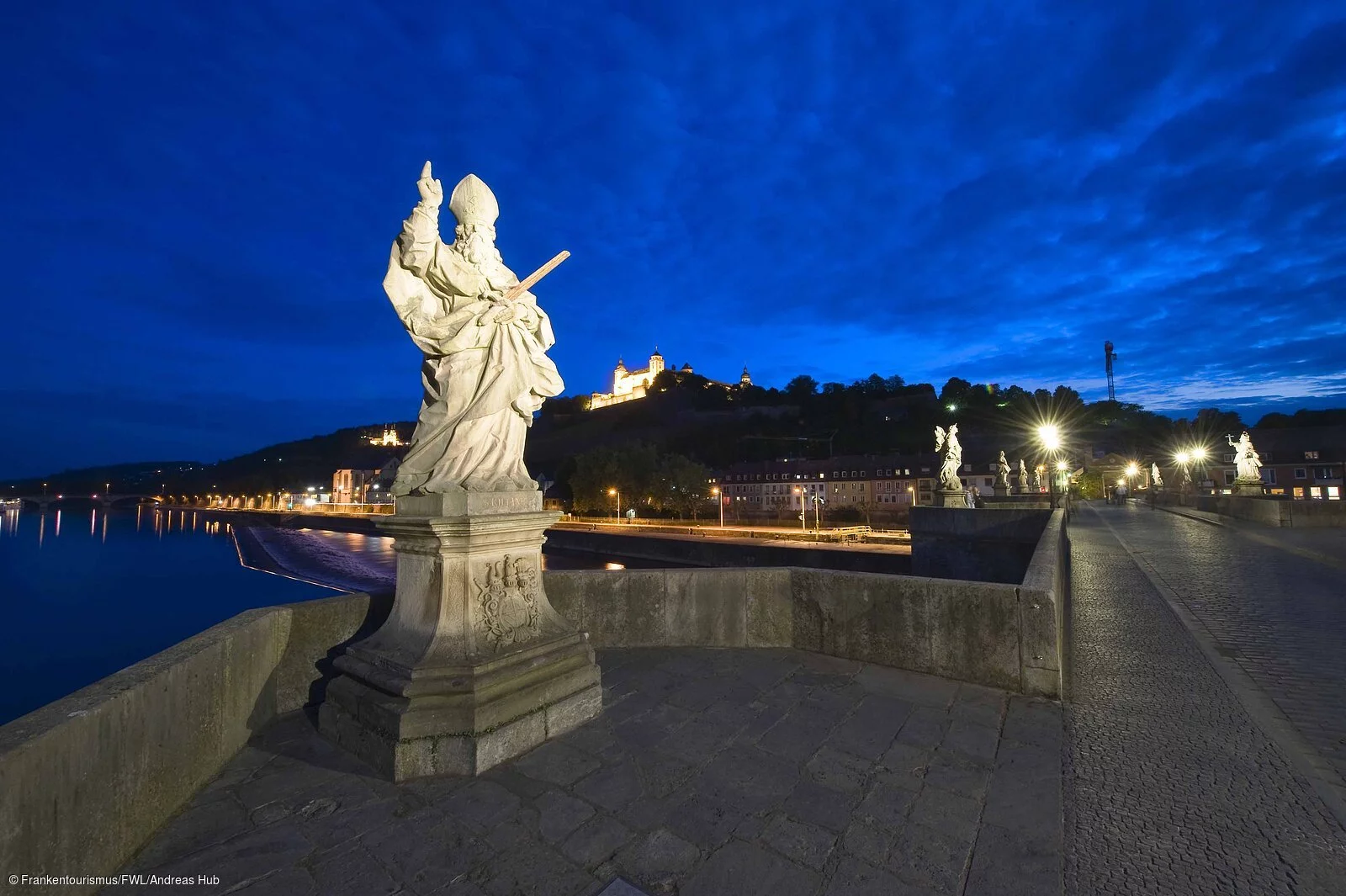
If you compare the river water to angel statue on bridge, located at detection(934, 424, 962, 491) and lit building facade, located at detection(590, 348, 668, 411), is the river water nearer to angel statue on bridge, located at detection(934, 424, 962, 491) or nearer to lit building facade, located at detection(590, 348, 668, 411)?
angel statue on bridge, located at detection(934, 424, 962, 491)

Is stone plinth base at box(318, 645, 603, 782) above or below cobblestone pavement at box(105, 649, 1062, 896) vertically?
above

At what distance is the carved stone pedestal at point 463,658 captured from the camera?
2949 mm

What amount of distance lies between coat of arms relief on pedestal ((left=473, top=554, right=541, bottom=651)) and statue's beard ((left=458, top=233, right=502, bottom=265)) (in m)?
1.95

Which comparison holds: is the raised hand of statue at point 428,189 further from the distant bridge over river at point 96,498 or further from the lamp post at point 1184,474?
the distant bridge over river at point 96,498

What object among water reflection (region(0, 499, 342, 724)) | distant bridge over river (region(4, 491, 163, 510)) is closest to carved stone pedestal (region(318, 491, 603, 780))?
water reflection (region(0, 499, 342, 724))

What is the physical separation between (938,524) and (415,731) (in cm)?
1612

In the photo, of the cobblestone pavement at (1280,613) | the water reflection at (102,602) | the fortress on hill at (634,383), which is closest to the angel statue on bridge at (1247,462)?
the cobblestone pavement at (1280,613)

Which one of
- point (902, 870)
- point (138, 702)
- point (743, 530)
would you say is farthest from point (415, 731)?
point (743, 530)

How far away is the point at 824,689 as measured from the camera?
3.96 meters

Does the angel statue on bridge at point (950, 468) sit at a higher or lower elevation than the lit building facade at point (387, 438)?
lower

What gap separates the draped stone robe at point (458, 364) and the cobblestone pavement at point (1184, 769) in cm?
344

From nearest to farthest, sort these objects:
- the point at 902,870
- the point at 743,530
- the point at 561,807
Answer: the point at 902,870 < the point at 561,807 < the point at 743,530

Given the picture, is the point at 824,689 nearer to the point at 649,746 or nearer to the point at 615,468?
the point at 649,746

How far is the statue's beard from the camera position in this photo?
377 cm
